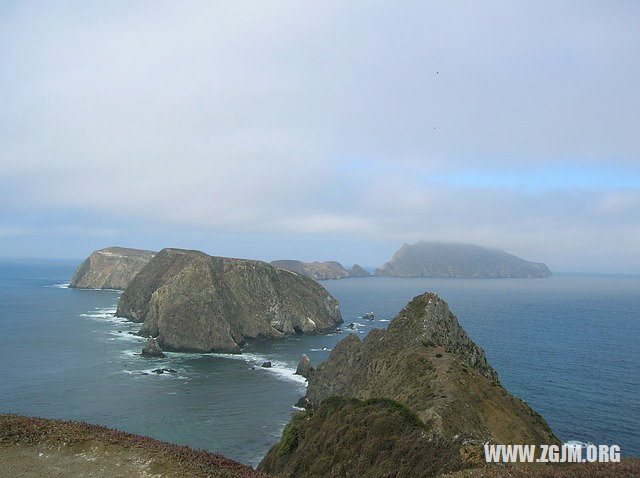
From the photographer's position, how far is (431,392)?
4034 centimetres

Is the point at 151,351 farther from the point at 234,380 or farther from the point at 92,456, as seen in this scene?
the point at 92,456

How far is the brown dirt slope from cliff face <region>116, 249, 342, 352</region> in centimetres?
9528

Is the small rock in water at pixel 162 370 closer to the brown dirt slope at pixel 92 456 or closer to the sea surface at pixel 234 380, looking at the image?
the sea surface at pixel 234 380

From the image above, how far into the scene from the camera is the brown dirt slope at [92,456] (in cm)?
1888

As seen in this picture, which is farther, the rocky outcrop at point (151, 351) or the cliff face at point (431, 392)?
the rocky outcrop at point (151, 351)

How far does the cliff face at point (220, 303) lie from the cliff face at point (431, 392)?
55.8 metres

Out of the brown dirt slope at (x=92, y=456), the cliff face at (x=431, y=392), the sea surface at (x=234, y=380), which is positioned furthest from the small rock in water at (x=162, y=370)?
the brown dirt slope at (x=92, y=456)

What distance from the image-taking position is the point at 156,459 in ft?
64.7

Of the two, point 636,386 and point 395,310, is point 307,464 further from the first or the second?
point 395,310

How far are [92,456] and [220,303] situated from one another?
110 m

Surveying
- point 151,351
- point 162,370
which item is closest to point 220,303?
point 151,351

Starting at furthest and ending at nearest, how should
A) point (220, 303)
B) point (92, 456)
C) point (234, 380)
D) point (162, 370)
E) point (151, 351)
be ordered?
point (220, 303) → point (151, 351) → point (162, 370) → point (234, 380) → point (92, 456)

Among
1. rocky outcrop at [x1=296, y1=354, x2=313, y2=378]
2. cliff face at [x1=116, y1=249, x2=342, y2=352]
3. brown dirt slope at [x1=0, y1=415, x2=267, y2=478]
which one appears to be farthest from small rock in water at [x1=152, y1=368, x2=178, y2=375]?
brown dirt slope at [x1=0, y1=415, x2=267, y2=478]

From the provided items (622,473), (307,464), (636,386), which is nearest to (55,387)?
(307,464)
